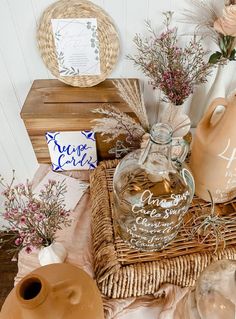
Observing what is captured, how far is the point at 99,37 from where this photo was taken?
72 centimetres

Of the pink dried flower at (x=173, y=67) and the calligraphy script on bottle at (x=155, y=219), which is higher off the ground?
the pink dried flower at (x=173, y=67)

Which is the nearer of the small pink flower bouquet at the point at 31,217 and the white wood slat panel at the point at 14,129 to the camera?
the small pink flower bouquet at the point at 31,217

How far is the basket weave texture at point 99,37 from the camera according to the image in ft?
2.25

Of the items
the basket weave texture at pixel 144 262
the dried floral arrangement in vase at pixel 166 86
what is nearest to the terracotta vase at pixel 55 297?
the basket weave texture at pixel 144 262

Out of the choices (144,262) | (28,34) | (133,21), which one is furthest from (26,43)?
(144,262)

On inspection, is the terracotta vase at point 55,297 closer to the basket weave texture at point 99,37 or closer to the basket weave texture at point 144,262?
the basket weave texture at point 144,262

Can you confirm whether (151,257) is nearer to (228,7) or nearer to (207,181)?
(207,181)

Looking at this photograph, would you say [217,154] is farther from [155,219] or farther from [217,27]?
[217,27]

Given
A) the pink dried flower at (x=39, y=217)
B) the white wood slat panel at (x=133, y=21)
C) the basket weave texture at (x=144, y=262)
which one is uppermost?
the white wood slat panel at (x=133, y=21)

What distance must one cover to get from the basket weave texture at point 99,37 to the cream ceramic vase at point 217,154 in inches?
14.1

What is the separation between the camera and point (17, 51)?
2.55ft

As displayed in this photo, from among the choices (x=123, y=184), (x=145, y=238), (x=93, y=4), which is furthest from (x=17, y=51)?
(x=145, y=238)

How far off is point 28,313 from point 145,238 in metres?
0.26

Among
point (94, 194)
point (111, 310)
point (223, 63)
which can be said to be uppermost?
point (223, 63)
